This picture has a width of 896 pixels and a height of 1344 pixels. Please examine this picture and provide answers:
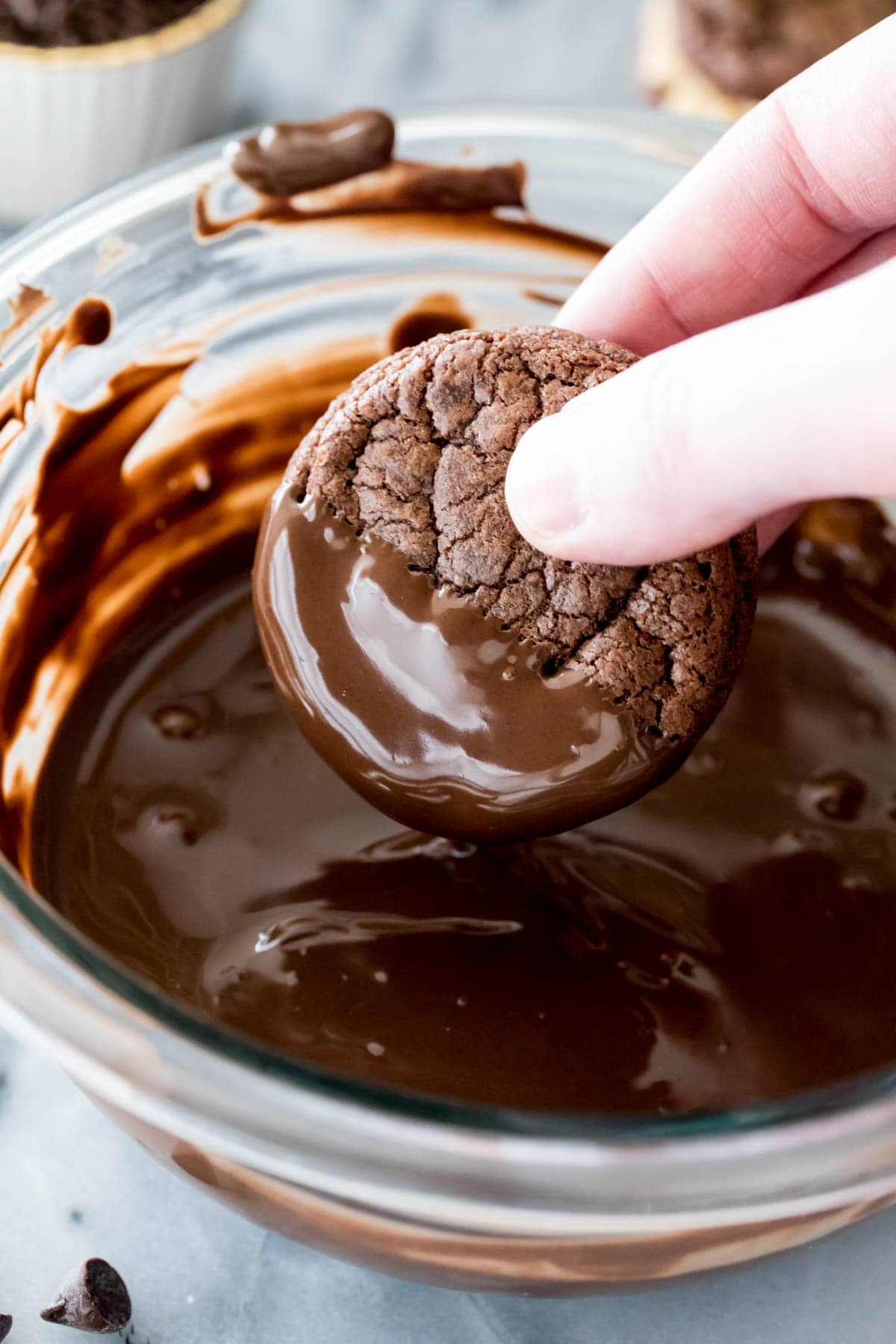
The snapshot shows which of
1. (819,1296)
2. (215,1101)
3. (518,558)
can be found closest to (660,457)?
(518,558)

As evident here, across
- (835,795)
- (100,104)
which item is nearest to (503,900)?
(835,795)

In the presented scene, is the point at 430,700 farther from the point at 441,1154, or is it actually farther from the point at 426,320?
the point at 426,320

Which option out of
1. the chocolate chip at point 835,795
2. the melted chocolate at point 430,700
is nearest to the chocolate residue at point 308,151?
the melted chocolate at point 430,700

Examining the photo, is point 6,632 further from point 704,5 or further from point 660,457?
point 704,5

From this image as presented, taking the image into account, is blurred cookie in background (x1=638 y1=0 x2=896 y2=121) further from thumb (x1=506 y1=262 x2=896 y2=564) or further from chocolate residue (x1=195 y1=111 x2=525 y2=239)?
thumb (x1=506 y1=262 x2=896 y2=564)

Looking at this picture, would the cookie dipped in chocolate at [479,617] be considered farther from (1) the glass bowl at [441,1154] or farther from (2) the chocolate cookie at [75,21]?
(2) the chocolate cookie at [75,21]
